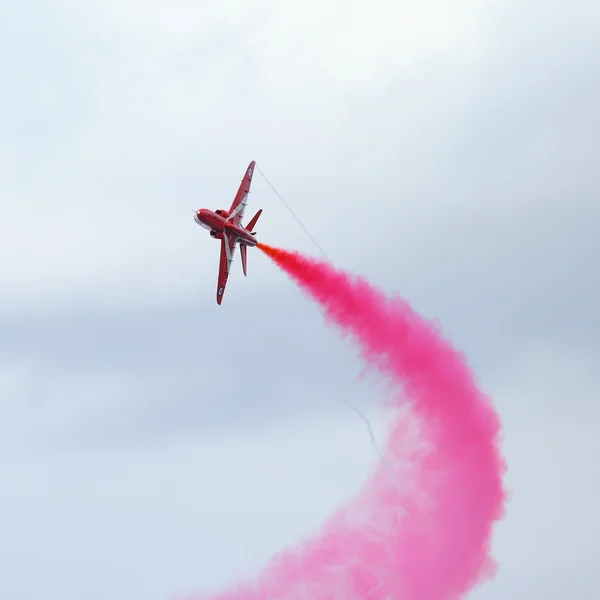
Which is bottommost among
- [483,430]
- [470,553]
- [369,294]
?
[470,553]

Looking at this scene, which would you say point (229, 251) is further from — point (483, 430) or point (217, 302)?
point (483, 430)

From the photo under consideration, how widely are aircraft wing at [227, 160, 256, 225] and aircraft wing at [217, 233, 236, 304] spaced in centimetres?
115

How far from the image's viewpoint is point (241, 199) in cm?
10088

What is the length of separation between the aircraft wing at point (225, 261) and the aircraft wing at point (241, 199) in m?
1.15

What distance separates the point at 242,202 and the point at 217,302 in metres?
6.69

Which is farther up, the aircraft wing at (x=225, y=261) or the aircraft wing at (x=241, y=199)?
the aircraft wing at (x=241, y=199)

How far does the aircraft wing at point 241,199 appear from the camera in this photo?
99688mm

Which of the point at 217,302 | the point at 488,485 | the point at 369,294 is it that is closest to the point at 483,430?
the point at 488,485

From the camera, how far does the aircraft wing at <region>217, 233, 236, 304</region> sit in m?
99.3

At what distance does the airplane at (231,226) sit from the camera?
322 ft

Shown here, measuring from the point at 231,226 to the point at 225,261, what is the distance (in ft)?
11.0

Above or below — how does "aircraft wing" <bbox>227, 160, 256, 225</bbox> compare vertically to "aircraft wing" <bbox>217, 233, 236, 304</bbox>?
above

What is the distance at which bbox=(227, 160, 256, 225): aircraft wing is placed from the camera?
99.7 m

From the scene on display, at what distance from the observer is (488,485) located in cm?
9994
